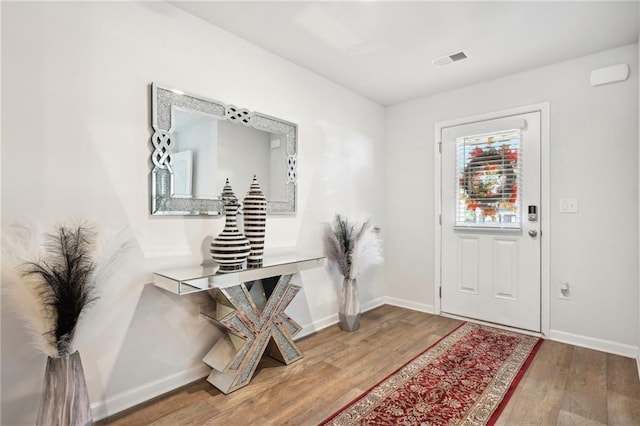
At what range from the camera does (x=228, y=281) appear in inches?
72.8

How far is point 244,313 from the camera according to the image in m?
2.10

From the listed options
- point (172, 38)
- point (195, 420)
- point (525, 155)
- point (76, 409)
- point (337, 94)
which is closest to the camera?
point (76, 409)

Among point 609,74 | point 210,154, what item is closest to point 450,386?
point 210,154

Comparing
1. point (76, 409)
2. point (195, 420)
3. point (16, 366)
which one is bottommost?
point (195, 420)

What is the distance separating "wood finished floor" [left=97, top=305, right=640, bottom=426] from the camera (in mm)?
1771

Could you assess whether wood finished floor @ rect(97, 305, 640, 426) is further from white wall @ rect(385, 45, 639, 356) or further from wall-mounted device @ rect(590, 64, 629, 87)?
wall-mounted device @ rect(590, 64, 629, 87)

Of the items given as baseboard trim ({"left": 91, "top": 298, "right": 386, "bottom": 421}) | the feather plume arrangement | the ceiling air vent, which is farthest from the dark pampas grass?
the ceiling air vent

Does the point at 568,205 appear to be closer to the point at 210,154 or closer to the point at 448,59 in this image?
the point at 448,59

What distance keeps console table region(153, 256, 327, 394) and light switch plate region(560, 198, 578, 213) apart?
7.21ft

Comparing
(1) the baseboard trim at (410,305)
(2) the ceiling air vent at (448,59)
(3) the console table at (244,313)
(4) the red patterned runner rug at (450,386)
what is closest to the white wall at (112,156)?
(3) the console table at (244,313)

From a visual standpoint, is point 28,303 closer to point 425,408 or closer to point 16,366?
point 16,366

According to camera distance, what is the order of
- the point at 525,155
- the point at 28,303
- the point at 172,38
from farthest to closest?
the point at 525,155 → the point at 172,38 → the point at 28,303

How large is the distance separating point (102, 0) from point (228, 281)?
5.48 feet

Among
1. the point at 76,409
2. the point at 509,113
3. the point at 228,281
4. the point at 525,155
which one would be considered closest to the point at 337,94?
the point at 509,113
